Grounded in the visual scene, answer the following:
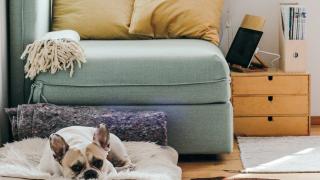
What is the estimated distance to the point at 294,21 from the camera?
318 centimetres

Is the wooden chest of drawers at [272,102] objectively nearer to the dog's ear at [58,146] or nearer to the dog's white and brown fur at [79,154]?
the dog's white and brown fur at [79,154]

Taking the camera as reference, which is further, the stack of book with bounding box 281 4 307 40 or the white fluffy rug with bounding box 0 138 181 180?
the stack of book with bounding box 281 4 307 40

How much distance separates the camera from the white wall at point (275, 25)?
352 centimetres

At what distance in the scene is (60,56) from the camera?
8.82 feet

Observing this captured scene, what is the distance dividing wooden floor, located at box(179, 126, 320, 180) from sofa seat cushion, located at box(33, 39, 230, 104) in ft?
0.92

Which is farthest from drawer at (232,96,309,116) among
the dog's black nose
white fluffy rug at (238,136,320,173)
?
the dog's black nose

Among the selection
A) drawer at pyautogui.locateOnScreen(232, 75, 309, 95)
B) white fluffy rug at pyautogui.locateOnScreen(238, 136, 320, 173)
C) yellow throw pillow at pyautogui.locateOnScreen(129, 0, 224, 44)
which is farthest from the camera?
yellow throw pillow at pyautogui.locateOnScreen(129, 0, 224, 44)

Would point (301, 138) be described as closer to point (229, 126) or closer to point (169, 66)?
point (229, 126)

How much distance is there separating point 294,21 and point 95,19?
103 cm

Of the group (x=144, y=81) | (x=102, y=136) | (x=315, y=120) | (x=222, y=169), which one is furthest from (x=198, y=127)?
(x=315, y=120)

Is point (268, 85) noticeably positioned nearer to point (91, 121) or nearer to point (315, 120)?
point (315, 120)

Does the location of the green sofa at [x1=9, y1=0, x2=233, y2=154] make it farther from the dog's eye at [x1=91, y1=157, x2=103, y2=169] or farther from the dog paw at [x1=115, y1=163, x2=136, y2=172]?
the dog's eye at [x1=91, y1=157, x2=103, y2=169]

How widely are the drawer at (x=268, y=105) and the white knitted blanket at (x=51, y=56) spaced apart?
89 cm

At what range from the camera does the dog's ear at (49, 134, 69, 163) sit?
7.10 feet
